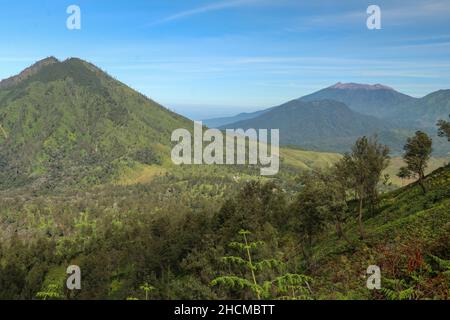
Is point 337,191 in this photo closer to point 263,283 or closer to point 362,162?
point 362,162

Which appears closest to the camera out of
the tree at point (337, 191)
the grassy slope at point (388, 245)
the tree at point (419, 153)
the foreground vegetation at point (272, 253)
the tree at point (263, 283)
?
the tree at point (263, 283)

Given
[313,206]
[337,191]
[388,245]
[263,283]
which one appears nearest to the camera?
[263,283]

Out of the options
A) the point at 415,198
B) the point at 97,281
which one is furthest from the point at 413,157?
the point at 97,281

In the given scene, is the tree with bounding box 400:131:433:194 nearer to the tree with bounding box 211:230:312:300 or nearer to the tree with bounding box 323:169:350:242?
the tree with bounding box 323:169:350:242

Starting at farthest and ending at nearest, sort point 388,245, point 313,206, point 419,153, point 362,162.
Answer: point 419,153 → point 362,162 → point 313,206 → point 388,245

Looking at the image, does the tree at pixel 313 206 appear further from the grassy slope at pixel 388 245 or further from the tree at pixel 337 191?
the grassy slope at pixel 388 245

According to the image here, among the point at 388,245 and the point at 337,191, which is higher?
the point at 337,191

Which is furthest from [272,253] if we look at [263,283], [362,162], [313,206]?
[263,283]

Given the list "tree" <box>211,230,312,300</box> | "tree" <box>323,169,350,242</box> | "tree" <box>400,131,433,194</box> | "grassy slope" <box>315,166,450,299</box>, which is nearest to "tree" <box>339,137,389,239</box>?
"tree" <box>323,169,350,242</box>

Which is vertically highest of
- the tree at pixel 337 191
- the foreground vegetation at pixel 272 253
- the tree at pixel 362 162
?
the tree at pixel 362 162

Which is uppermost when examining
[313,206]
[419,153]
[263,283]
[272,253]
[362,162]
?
[419,153]

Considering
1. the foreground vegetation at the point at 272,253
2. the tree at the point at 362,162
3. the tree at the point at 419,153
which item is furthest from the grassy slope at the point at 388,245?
the tree at the point at 419,153

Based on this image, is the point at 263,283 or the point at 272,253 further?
the point at 272,253

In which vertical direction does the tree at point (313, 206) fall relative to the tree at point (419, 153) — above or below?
below
